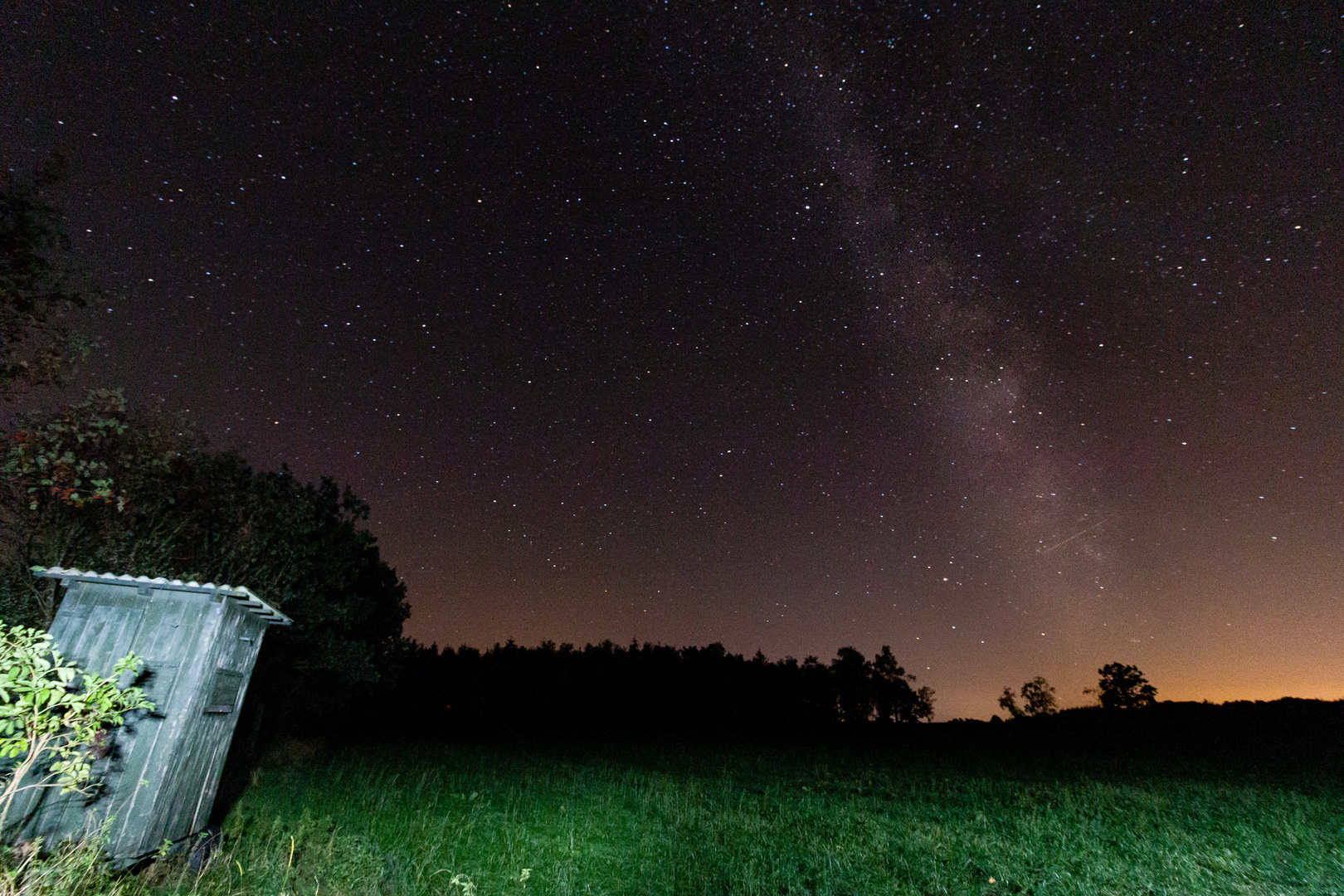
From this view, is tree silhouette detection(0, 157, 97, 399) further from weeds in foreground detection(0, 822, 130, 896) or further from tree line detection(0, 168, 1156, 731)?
weeds in foreground detection(0, 822, 130, 896)

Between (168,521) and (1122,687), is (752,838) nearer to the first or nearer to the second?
(168,521)

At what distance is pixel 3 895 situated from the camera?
435 centimetres

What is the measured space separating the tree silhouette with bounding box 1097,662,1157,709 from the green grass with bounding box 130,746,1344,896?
280ft

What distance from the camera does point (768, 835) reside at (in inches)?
435

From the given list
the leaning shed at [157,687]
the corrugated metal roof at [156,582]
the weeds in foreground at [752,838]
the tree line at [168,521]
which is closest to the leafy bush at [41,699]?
the weeds in foreground at [752,838]

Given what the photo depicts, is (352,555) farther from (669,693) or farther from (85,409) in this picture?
(669,693)

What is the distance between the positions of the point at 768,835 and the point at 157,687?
9552 millimetres

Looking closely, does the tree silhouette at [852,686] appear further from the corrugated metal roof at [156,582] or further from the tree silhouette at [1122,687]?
the corrugated metal roof at [156,582]

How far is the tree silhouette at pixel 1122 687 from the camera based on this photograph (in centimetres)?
8506

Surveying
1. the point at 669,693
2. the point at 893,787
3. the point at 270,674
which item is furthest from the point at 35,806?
the point at 669,693

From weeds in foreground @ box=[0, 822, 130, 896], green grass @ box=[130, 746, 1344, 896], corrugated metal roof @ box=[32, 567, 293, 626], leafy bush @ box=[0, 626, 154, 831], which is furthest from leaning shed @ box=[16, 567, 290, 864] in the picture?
leafy bush @ box=[0, 626, 154, 831]

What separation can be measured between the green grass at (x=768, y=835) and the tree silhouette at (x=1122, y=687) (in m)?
85.4

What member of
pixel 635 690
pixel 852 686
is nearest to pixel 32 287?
pixel 635 690

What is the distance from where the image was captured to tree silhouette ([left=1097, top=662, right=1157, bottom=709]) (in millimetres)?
85062
